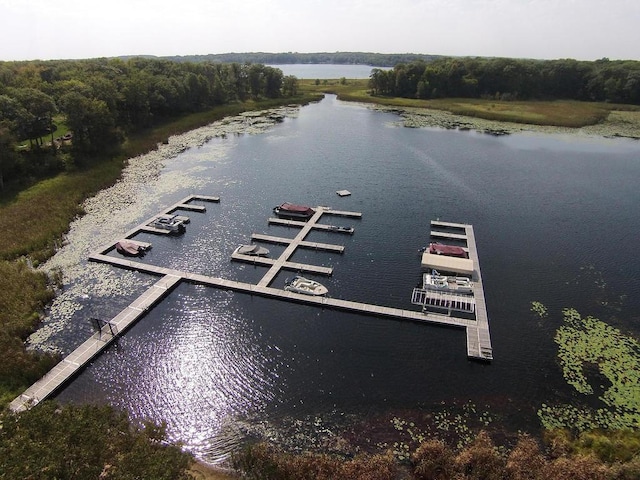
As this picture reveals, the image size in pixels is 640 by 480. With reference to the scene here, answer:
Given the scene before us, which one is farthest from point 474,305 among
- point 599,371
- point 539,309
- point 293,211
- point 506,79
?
point 506,79

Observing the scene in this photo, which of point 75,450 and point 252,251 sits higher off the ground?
point 75,450

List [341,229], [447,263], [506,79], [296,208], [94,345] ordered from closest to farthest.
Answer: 1. [94,345]
2. [447,263]
3. [341,229]
4. [296,208]
5. [506,79]

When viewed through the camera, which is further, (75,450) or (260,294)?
(260,294)

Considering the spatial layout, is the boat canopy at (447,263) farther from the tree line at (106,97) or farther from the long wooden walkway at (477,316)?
the tree line at (106,97)

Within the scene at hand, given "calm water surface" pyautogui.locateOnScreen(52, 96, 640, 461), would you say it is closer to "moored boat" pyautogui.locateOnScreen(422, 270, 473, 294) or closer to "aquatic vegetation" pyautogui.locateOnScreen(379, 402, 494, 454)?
"aquatic vegetation" pyautogui.locateOnScreen(379, 402, 494, 454)

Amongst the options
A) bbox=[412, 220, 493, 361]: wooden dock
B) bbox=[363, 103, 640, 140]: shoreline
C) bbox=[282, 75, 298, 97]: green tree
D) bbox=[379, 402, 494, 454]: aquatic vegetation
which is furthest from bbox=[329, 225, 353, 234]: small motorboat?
bbox=[282, 75, 298, 97]: green tree

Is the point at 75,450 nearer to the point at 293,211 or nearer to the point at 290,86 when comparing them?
the point at 293,211

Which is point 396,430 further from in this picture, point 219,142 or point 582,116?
point 582,116
